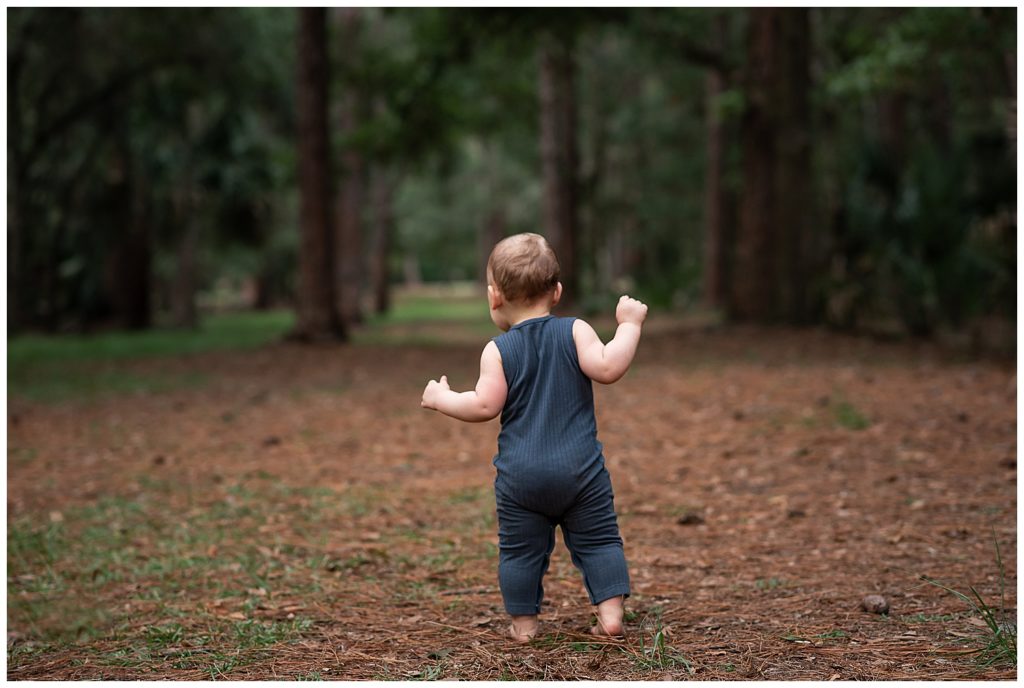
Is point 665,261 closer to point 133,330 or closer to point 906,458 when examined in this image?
point 133,330

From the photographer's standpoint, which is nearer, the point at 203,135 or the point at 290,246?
the point at 203,135

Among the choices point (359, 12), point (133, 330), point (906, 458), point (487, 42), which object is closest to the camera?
point (906, 458)

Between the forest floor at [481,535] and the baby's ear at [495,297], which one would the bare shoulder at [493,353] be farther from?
the forest floor at [481,535]

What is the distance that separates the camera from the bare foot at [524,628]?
3.47 meters

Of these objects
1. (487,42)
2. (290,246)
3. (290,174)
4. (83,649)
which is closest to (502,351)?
(83,649)

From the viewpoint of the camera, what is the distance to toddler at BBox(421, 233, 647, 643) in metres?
3.36

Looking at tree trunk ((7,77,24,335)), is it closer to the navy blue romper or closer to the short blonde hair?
the short blonde hair

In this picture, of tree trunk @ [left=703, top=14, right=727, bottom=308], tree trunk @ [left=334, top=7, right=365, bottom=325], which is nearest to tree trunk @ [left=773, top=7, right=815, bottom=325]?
tree trunk @ [left=703, top=14, right=727, bottom=308]

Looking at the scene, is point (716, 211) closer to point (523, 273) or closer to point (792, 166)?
point (792, 166)

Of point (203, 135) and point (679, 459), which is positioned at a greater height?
point (203, 135)

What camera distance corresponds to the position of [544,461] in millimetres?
3348

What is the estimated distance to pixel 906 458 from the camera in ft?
21.5

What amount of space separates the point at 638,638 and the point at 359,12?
23.9 meters

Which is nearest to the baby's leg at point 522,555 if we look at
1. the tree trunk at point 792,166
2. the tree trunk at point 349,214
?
the tree trunk at point 792,166
